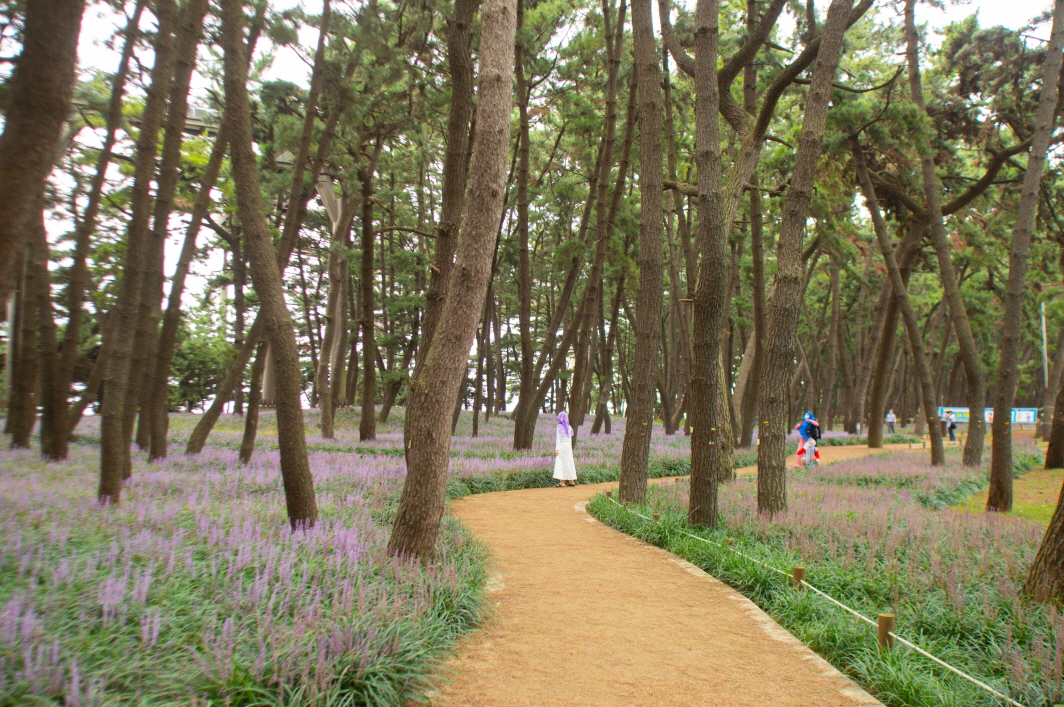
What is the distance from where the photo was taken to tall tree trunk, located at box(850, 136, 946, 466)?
54.1 feet

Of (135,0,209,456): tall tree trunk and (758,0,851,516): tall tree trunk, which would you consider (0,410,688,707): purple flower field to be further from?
(758,0,851,516): tall tree trunk

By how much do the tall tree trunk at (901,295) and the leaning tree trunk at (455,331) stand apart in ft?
43.2

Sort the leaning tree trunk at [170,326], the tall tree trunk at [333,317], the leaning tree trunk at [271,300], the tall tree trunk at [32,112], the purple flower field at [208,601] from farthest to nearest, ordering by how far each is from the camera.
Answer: the tall tree trunk at [333,317]
the leaning tree trunk at [170,326]
the leaning tree trunk at [271,300]
the purple flower field at [208,601]
the tall tree trunk at [32,112]

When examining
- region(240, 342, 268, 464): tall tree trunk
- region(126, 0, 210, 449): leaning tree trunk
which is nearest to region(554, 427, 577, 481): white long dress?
region(240, 342, 268, 464): tall tree trunk

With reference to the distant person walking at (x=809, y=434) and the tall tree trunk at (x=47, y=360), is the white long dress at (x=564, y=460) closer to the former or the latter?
the distant person walking at (x=809, y=434)

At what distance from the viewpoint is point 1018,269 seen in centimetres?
1158

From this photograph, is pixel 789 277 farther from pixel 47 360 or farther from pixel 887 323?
pixel 887 323

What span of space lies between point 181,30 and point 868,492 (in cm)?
1317

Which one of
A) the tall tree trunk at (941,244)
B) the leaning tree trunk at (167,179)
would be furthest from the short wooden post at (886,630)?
the tall tree trunk at (941,244)

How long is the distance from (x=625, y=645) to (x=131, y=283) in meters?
6.60

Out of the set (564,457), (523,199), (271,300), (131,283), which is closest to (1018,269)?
(564,457)

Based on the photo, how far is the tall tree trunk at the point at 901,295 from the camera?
649 inches

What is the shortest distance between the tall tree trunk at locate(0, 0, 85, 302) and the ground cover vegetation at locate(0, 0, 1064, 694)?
1cm

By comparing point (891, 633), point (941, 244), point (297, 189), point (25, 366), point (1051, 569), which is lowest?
point (891, 633)
